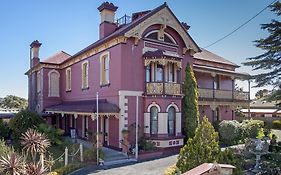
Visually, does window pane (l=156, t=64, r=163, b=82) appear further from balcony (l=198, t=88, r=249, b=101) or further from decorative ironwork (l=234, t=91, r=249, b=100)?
decorative ironwork (l=234, t=91, r=249, b=100)

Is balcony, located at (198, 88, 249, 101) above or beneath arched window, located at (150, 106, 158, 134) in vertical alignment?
above

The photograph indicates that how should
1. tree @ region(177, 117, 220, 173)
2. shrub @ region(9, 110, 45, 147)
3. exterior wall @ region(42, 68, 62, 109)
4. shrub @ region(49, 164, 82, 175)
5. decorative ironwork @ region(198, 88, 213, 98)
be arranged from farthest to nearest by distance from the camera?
exterior wall @ region(42, 68, 62, 109) < decorative ironwork @ region(198, 88, 213, 98) < shrub @ region(9, 110, 45, 147) < shrub @ region(49, 164, 82, 175) < tree @ region(177, 117, 220, 173)

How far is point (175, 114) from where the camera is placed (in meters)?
20.0

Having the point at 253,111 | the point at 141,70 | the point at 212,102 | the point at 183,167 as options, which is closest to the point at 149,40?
the point at 141,70

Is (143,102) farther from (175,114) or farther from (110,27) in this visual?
(110,27)

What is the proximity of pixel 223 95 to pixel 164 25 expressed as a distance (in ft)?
36.2

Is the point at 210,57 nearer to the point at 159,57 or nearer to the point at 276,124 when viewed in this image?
the point at 159,57

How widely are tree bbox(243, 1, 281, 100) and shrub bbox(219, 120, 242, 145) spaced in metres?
4.65

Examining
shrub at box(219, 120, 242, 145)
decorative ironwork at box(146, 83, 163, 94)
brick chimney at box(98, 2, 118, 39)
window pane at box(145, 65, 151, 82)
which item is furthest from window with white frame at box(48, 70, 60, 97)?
shrub at box(219, 120, 242, 145)

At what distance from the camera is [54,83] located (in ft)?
104

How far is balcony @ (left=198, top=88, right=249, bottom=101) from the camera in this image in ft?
82.8

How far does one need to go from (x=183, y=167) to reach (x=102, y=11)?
61.7 ft

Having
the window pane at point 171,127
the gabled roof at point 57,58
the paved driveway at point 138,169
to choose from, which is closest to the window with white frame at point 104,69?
the window pane at point 171,127

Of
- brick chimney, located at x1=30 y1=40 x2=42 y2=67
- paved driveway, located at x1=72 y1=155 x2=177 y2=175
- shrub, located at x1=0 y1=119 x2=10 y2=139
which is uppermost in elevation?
brick chimney, located at x1=30 y1=40 x2=42 y2=67
